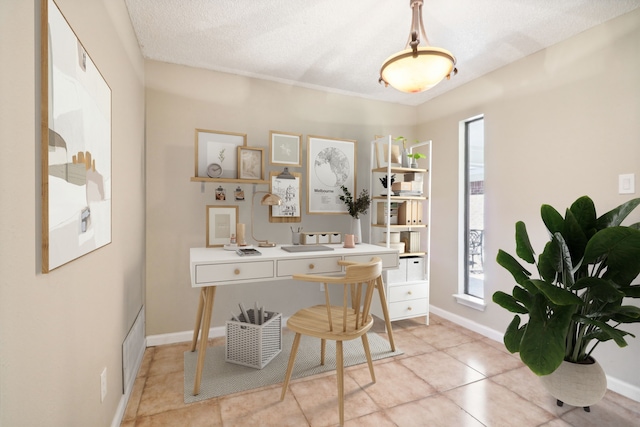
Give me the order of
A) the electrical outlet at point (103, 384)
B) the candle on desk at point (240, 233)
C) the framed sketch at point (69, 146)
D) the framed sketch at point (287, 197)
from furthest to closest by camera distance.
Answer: the framed sketch at point (287, 197) < the candle on desk at point (240, 233) < the electrical outlet at point (103, 384) < the framed sketch at point (69, 146)

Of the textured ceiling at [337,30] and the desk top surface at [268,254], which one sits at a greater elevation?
the textured ceiling at [337,30]

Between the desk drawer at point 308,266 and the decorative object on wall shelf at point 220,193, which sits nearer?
the desk drawer at point 308,266

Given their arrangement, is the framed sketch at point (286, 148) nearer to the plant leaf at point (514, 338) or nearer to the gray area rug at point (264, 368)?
the gray area rug at point (264, 368)

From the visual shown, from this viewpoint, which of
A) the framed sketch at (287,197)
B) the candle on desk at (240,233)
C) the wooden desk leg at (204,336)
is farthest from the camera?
the framed sketch at (287,197)

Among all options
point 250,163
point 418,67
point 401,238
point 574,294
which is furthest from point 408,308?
point 418,67

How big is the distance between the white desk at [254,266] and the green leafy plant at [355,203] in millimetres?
581

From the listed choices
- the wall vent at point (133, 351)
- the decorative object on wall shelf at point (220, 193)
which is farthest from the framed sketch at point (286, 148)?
the wall vent at point (133, 351)

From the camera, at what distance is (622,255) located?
1.56 meters

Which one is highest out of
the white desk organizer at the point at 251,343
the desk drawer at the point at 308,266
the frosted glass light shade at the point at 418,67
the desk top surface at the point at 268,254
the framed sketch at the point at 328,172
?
the frosted glass light shade at the point at 418,67

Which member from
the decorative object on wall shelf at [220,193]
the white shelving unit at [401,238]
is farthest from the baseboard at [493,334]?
the decorative object on wall shelf at [220,193]

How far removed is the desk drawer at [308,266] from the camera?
2.30 meters

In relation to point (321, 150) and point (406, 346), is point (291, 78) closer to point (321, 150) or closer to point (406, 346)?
point (321, 150)

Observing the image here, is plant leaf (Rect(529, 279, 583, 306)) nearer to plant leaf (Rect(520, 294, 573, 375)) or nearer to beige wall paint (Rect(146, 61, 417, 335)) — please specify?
plant leaf (Rect(520, 294, 573, 375))

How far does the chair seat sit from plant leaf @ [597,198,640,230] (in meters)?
1.45
